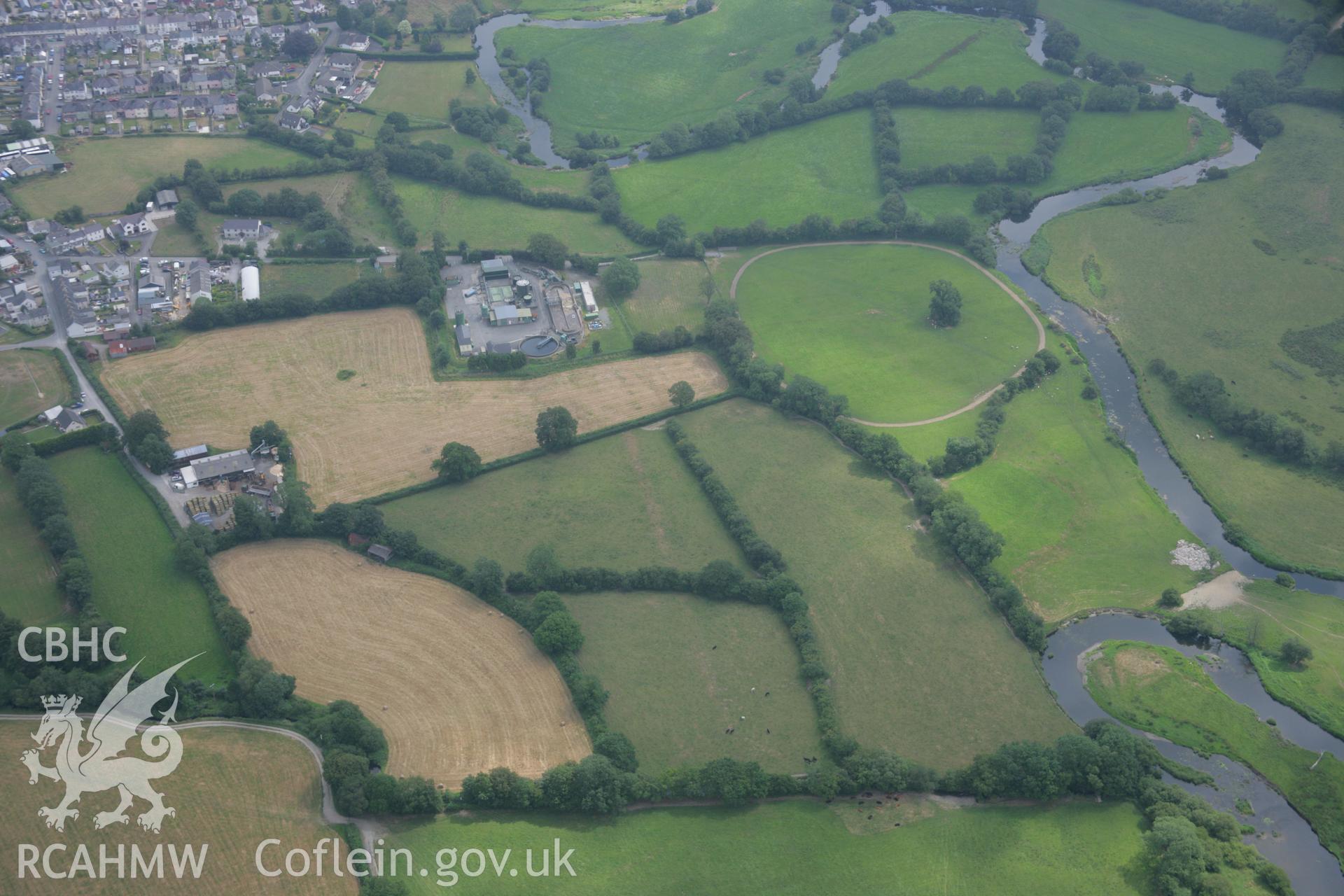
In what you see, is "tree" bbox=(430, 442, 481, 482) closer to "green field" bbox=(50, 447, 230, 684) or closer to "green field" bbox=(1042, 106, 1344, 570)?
"green field" bbox=(50, 447, 230, 684)

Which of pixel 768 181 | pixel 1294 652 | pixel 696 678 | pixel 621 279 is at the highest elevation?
pixel 768 181

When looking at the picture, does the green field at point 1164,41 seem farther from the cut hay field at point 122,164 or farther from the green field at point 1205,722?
the cut hay field at point 122,164

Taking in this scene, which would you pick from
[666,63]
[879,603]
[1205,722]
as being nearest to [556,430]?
[879,603]

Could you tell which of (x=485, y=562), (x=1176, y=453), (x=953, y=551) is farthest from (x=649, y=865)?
(x=1176, y=453)

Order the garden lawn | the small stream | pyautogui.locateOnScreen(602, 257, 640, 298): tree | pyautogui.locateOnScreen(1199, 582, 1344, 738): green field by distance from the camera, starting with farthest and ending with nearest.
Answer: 1. pyautogui.locateOnScreen(602, 257, 640, 298): tree
2. the garden lawn
3. pyautogui.locateOnScreen(1199, 582, 1344, 738): green field
4. the small stream

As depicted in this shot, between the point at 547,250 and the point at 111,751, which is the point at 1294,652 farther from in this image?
the point at 111,751

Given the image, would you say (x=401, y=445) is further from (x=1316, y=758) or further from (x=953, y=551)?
(x=1316, y=758)

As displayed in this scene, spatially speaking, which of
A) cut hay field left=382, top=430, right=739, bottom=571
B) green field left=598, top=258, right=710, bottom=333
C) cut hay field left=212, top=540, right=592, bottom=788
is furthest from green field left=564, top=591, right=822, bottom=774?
green field left=598, top=258, right=710, bottom=333

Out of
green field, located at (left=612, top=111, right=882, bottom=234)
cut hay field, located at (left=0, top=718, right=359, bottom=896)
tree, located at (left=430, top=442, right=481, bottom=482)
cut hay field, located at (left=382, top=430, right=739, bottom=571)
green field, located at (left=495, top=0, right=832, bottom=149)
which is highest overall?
green field, located at (left=495, top=0, right=832, bottom=149)
